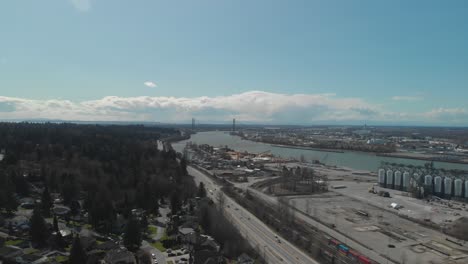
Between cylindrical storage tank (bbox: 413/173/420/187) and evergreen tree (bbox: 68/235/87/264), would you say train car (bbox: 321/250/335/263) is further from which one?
cylindrical storage tank (bbox: 413/173/420/187)

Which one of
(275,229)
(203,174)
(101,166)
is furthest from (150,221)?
(203,174)

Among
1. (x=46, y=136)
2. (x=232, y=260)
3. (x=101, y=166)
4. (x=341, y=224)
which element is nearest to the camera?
(x=232, y=260)

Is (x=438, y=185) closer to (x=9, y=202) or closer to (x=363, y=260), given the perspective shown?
(x=363, y=260)

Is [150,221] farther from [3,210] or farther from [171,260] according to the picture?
[3,210]

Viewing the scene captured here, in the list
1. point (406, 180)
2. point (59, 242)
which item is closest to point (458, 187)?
point (406, 180)

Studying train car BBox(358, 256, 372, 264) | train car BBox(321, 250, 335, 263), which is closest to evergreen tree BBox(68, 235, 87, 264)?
train car BBox(321, 250, 335, 263)

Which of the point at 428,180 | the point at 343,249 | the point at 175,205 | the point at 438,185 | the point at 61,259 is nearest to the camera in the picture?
the point at 61,259

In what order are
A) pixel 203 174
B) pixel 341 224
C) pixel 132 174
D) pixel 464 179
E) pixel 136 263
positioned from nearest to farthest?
pixel 136 263
pixel 341 224
pixel 132 174
pixel 464 179
pixel 203 174
